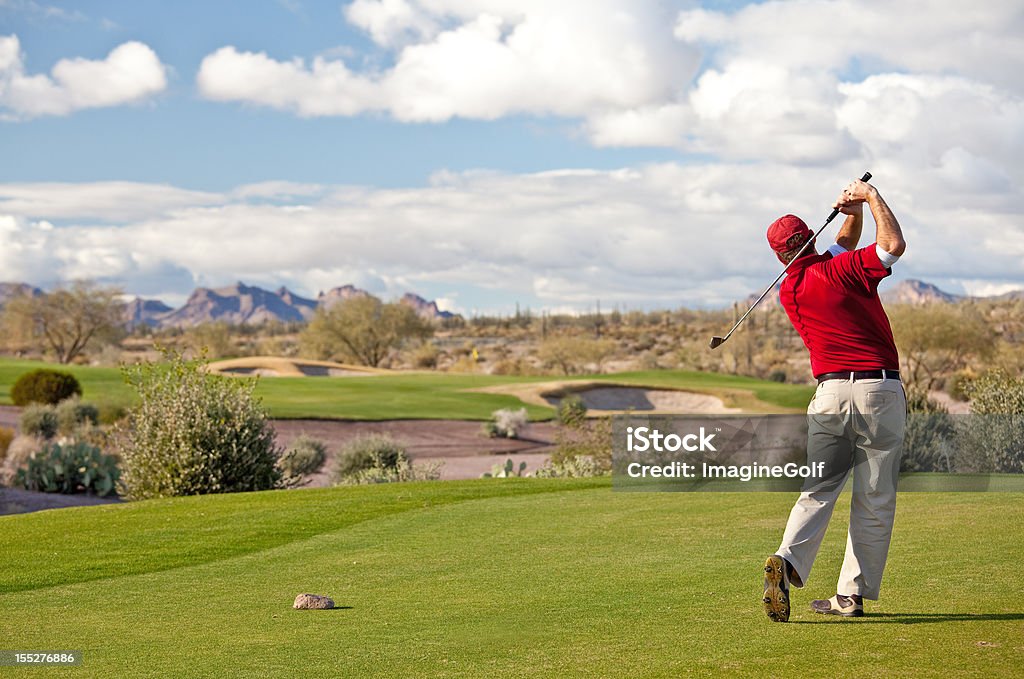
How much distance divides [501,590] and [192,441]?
37.8 ft

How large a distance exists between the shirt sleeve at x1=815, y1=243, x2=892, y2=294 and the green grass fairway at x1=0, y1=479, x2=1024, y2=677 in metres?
1.90

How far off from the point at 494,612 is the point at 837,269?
10.0 feet

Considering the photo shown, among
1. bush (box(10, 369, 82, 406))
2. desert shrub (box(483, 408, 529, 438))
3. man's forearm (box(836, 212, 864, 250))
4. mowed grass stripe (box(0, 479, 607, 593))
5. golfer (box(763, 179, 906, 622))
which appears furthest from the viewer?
desert shrub (box(483, 408, 529, 438))

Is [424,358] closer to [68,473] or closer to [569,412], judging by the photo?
[569,412]

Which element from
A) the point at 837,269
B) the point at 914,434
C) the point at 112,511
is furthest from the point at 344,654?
the point at 914,434

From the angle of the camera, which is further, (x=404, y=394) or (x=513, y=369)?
(x=513, y=369)

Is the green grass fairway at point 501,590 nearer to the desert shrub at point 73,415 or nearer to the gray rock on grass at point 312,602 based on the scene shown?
the gray rock on grass at point 312,602

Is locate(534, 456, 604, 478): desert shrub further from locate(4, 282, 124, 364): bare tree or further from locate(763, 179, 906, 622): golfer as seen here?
locate(4, 282, 124, 364): bare tree

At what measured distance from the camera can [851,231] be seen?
275 inches

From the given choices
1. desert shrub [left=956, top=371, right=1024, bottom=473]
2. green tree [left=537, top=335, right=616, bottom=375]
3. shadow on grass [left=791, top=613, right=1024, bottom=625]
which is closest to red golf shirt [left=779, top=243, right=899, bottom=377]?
shadow on grass [left=791, top=613, right=1024, bottom=625]

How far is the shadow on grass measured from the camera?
6.20 m

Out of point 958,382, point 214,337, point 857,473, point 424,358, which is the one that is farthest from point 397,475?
point 214,337

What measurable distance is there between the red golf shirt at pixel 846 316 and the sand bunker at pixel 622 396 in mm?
42485

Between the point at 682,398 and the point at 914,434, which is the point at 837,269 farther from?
the point at 682,398
